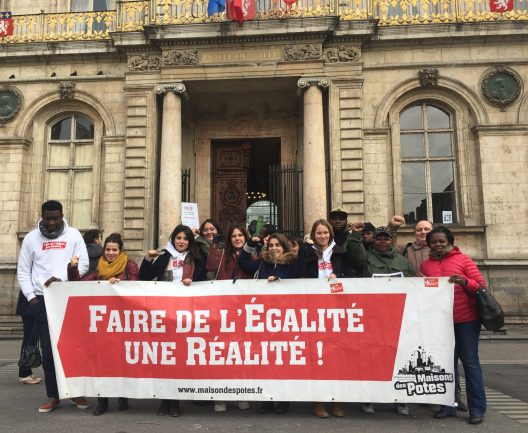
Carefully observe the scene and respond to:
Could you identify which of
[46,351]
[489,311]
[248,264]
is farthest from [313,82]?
[46,351]

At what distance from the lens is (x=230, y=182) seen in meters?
17.2

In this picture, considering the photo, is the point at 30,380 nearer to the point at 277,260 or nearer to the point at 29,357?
the point at 29,357

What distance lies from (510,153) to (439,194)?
89.6 inches

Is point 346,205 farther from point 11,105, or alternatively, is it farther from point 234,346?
point 11,105

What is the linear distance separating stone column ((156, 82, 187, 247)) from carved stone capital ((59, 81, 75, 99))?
3161mm

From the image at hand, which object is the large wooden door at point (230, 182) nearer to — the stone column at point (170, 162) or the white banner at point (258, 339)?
the stone column at point (170, 162)

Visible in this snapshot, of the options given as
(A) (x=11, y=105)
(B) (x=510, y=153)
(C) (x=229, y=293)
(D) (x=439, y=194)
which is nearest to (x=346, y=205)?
(D) (x=439, y=194)

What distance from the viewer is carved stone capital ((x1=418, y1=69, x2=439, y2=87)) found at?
14.5 metres

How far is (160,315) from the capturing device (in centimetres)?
540

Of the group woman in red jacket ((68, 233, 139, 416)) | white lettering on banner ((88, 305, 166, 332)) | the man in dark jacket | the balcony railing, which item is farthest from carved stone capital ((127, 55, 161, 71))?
white lettering on banner ((88, 305, 166, 332))

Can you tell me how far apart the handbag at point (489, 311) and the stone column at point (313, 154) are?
28.3 ft

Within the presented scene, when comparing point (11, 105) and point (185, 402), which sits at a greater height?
point (11, 105)

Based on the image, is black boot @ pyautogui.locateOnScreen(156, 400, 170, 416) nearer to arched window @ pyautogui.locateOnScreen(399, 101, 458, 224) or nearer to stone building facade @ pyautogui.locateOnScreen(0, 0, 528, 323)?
stone building facade @ pyautogui.locateOnScreen(0, 0, 528, 323)

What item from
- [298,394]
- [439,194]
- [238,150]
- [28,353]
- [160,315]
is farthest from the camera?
[238,150]
